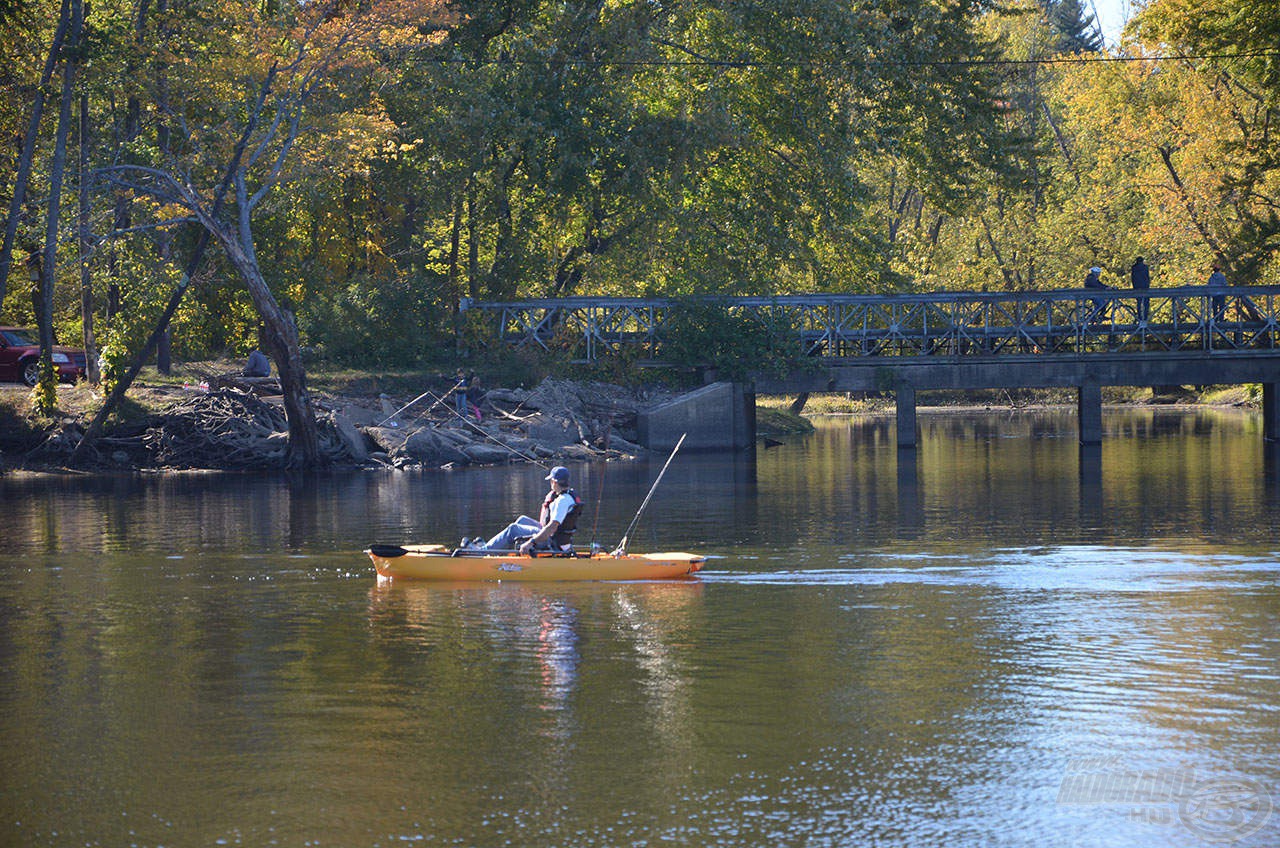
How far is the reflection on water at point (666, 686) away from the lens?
988 centimetres

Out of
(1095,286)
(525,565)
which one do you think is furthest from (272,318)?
(1095,286)

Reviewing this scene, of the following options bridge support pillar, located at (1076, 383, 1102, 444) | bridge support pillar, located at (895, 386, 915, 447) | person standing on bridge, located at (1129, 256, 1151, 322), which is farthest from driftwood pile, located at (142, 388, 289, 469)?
person standing on bridge, located at (1129, 256, 1151, 322)

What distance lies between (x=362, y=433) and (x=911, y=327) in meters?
16.2

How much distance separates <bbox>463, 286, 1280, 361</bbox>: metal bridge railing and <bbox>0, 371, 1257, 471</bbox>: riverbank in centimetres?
233

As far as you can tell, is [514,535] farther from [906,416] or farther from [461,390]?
[906,416]

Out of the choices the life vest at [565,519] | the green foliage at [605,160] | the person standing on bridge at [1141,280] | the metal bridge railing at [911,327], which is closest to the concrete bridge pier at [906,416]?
the metal bridge railing at [911,327]

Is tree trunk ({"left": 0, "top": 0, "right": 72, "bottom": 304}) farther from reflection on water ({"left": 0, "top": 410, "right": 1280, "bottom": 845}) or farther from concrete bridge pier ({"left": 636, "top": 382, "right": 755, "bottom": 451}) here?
concrete bridge pier ({"left": 636, "top": 382, "right": 755, "bottom": 451})

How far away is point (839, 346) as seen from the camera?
146 feet

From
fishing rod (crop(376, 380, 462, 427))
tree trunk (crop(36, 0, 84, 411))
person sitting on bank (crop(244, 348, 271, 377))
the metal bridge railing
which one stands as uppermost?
tree trunk (crop(36, 0, 84, 411))

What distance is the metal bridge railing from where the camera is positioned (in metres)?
42.7

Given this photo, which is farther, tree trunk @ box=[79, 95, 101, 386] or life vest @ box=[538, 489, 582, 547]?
tree trunk @ box=[79, 95, 101, 386]

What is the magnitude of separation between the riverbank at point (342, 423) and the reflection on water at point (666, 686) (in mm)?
11958

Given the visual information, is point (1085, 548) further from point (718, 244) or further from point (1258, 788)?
point (718, 244)

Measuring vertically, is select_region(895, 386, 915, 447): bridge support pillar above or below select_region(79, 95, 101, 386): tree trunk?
below
